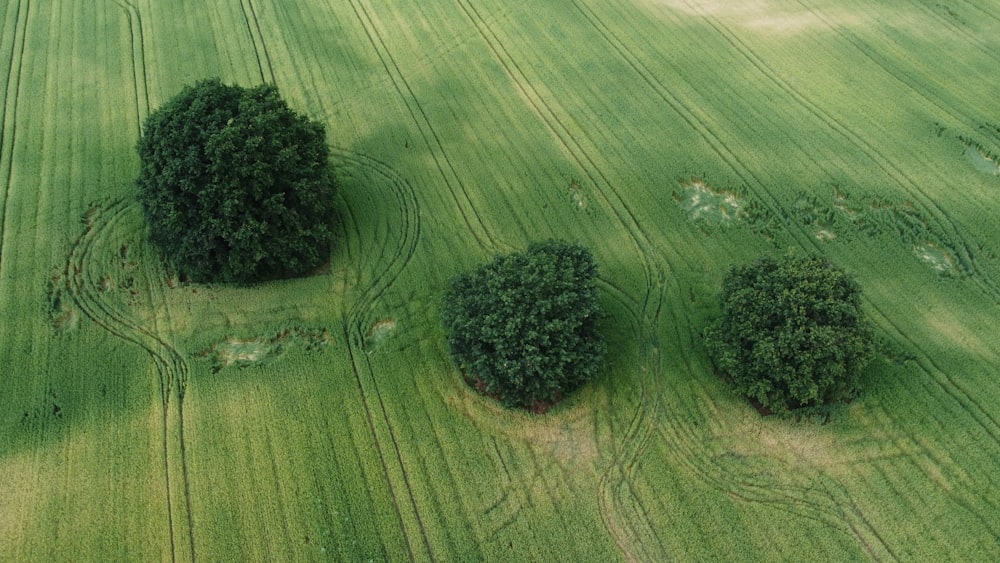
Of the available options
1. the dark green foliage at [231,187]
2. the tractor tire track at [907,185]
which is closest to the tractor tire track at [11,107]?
the dark green foliage at [231,187]

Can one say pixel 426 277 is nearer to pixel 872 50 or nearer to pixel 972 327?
pixel 972 327

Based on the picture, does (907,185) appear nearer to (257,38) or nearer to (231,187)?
(231,187)

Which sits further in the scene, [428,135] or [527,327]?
[428,135]

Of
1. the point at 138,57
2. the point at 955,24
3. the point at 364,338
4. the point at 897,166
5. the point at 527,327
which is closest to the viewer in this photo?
the point at 527,327

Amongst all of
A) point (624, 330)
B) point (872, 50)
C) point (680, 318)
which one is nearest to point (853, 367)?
point (680, 318)

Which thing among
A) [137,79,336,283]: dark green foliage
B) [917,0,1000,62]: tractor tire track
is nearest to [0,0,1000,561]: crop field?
[917,0,1000,62]: tractor tire track

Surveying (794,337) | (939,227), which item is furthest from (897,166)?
(794,337)
